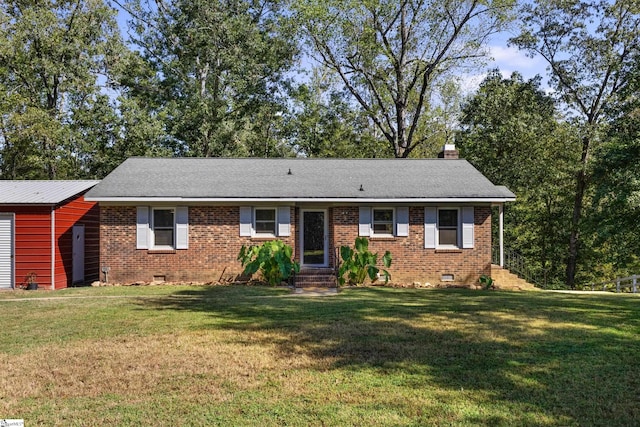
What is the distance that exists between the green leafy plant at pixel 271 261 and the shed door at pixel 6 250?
712 cm

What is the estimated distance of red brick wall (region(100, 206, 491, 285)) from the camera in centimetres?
1568

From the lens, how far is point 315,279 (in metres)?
15.3

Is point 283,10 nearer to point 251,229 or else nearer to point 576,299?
point 251,229

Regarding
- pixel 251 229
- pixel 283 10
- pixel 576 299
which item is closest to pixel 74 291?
pixel 251 229

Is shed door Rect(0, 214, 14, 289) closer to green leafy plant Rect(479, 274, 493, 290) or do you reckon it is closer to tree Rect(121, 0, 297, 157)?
tree Rect(121, 0, 297, 157)

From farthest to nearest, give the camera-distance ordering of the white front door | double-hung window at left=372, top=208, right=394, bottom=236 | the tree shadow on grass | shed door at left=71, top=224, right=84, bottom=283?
the white front door
shed door at left=71, top=224, right=84, bottom=283
double-hung window at left=372, top=208, right=394, bottom=236
the tree shadow on grass

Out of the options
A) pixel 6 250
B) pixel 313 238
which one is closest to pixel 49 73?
pixel 6 250

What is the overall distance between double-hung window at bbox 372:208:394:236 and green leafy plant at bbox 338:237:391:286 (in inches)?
33.2

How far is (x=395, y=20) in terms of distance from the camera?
27.6 metres

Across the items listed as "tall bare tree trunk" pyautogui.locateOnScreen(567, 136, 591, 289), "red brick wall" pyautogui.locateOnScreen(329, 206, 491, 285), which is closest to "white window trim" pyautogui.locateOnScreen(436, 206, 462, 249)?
"red brick wall" pyautogui.locateOnScreen(329, 206, 491, 285)

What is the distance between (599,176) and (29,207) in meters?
20.8

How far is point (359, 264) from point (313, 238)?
2.29 metres

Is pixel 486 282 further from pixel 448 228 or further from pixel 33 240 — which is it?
pixel 33 240

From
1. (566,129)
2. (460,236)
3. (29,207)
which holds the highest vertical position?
(566,129)
